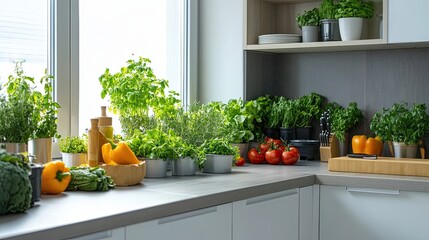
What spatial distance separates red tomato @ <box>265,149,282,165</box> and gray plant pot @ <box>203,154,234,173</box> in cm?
48

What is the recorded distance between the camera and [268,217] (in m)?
2.83

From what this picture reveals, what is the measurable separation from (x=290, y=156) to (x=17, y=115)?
1.47m

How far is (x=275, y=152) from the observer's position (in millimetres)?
3596

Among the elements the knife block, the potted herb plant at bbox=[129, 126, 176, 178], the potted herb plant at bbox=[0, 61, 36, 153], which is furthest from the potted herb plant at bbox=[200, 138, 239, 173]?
the potted herb plant at bbox=[0, 61, 36, 153]

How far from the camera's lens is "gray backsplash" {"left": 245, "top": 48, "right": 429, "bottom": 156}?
3.63 metres

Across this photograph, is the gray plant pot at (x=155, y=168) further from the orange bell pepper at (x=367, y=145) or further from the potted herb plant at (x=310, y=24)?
the potted herb plant at (x=310, y=24)

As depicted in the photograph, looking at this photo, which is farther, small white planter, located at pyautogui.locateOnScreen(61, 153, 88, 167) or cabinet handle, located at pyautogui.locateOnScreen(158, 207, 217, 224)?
small white planter, located at pyautogui.locateOnScreen(61, 153, 88, 167)

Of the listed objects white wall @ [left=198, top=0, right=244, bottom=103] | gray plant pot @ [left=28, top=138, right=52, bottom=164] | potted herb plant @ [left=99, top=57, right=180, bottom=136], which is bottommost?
gray plant pot @ [left=28, top=138, right=52, bottom=164]

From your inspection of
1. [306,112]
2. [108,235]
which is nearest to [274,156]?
[306,112]

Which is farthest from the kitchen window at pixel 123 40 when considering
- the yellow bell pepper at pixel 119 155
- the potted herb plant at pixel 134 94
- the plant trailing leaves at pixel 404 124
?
the plant trailing leaves at pixel 404 124

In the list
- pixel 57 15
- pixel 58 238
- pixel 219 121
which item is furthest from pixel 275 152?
pixel 58 238

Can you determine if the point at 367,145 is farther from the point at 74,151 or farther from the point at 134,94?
the point at 74,151

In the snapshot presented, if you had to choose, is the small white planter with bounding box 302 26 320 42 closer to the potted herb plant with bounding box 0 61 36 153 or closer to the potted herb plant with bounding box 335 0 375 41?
the potted herb plant with bounding box 335 0 375 41

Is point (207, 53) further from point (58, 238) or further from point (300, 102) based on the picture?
point (58, 238)
